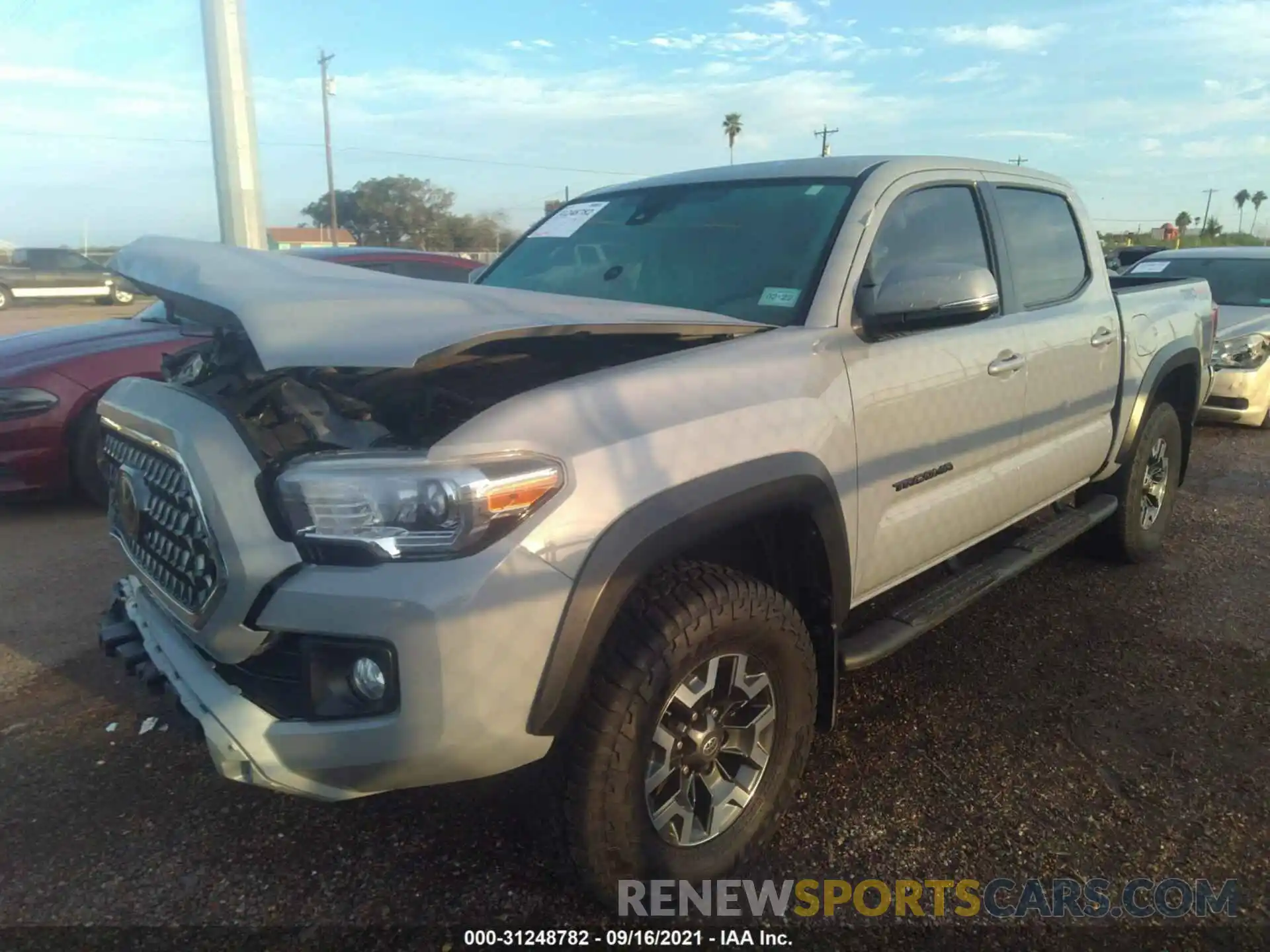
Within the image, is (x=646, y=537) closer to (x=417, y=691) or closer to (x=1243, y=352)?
(x=417, y=691)

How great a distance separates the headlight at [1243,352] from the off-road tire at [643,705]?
7.32 meters

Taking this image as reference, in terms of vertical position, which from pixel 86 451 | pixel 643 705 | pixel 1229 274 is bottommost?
pixel 86 451

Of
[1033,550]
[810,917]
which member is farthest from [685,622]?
[1033,550]

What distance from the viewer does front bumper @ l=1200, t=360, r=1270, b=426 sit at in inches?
319

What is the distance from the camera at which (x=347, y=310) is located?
208 cm

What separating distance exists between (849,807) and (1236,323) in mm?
7495

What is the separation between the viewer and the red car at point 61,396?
517 centimetres

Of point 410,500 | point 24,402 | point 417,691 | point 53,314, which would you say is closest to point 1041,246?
point 410,500

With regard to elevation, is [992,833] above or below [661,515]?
below

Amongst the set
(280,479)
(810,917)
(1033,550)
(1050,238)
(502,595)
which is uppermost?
(1050,238)

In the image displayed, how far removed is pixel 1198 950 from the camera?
7.20 ft

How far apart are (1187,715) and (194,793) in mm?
3254

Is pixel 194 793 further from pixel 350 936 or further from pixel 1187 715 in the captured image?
pixel 1187 715

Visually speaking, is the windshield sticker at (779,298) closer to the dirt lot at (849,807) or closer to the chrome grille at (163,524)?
the dirt lot at (849,807)
